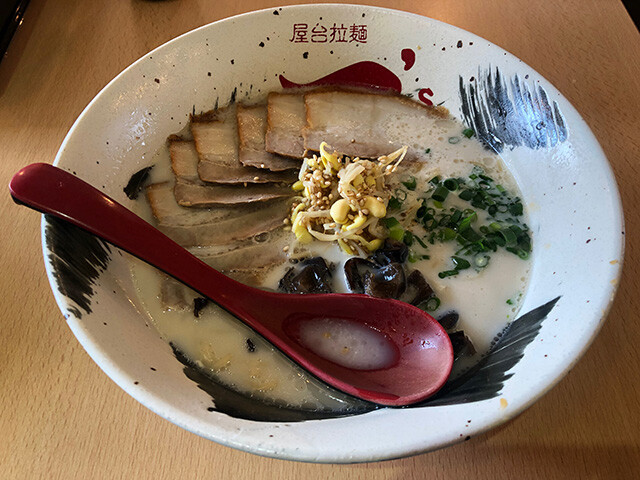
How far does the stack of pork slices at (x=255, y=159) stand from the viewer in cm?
128

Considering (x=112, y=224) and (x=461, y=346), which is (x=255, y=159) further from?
(x=461, y=346)

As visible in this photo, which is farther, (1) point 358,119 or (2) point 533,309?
(1) point 358,119

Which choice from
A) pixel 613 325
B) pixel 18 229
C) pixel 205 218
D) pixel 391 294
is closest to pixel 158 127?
pixel 205 218

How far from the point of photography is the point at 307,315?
1.11 m

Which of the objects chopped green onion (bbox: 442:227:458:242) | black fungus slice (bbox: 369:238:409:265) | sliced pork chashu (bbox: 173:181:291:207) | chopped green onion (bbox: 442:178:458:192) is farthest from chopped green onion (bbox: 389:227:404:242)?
sliced pork chashu (bbox: 173:181:291:207)

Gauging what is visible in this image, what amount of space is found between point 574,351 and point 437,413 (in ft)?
1.00

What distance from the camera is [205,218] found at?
134 cm

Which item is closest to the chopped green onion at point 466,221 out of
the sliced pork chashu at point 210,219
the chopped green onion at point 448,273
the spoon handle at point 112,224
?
the chopped green onion at point 448,273

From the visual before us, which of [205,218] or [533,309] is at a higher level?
[205,218]

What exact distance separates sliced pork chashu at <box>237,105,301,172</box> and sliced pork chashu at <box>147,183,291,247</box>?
13cm

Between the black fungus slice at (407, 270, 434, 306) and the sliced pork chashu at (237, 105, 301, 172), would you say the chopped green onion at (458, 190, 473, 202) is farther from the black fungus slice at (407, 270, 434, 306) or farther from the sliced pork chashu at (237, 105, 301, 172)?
the sliced pork chashu at (237, 105, 301, 172)

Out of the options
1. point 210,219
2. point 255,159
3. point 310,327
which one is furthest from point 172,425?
point 255,159

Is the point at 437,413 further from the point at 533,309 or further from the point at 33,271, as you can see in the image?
the point at 33,271

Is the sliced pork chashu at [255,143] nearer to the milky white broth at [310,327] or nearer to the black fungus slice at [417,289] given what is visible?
the milky white broth at [310,327]
